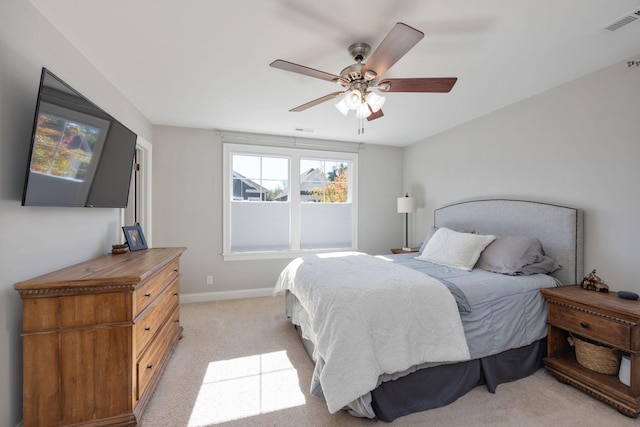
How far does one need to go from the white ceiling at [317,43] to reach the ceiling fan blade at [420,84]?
30 cm

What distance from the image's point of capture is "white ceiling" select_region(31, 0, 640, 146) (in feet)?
5.22

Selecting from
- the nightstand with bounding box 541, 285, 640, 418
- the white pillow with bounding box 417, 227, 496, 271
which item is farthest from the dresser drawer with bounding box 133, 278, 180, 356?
the nightstand with bounding box 541, 285, 640, 418

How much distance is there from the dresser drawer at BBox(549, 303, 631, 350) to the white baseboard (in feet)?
11.2

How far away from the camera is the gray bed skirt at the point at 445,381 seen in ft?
5.60

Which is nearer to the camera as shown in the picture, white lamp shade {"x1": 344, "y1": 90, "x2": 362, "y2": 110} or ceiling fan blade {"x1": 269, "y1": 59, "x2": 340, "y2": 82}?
ceiling fan blade {"x1": 269, "y1": 59, "x2": 340, "y2": 82}

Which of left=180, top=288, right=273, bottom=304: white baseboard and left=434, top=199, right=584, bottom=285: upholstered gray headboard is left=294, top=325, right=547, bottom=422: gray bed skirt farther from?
left=180, top=288, right=273, bottom=304: white baseboard

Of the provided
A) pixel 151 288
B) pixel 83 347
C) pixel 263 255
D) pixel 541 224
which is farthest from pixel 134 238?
pixel 541 224

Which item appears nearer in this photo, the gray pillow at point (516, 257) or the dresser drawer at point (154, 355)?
the dresser drawer at point (154, 355)

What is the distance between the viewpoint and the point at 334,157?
4.55 meters

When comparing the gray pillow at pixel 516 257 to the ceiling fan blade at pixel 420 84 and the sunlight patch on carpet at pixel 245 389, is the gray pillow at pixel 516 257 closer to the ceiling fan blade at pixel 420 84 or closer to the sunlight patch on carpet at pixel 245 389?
the ceiling fan blade at pixel 420 84

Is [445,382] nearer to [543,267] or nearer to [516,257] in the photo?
[516,257]

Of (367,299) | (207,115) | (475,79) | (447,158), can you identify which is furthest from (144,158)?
(447,158)

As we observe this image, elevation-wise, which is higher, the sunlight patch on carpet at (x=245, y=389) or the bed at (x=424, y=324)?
the bed at (x=424, y=324)

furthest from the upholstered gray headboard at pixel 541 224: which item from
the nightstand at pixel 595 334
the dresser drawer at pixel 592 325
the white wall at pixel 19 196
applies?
the white wall at pixel 19 196
